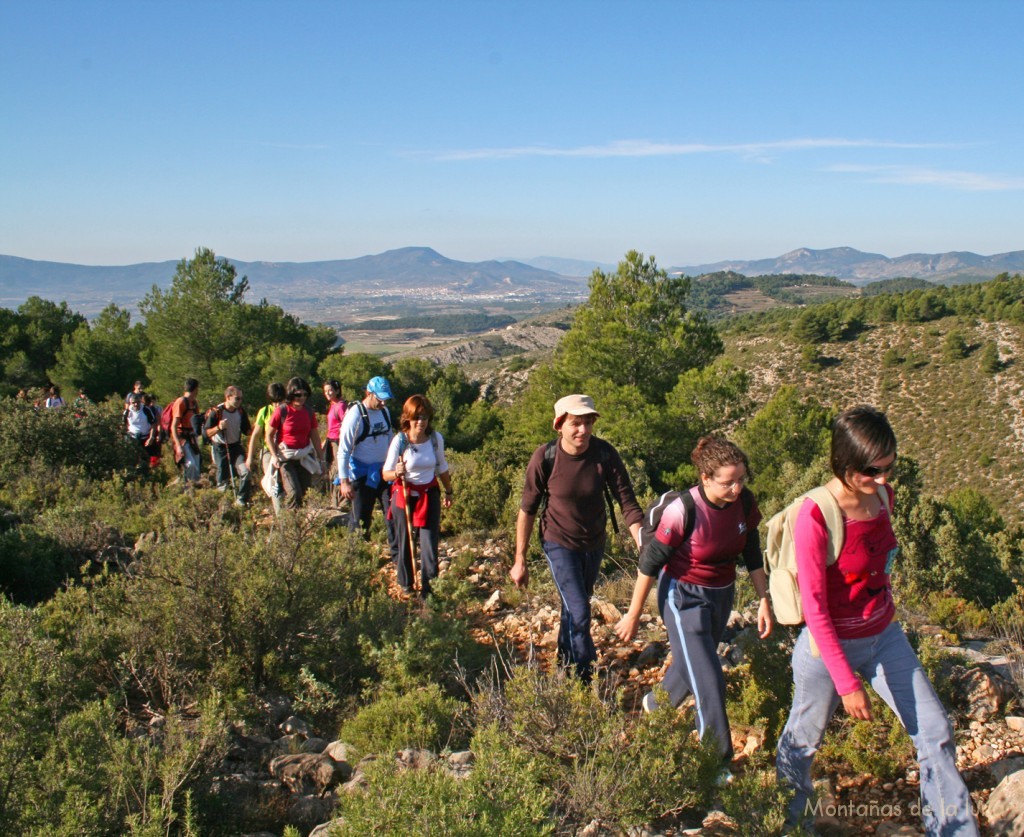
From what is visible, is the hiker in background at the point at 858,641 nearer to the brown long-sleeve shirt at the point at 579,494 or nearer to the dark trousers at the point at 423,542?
the brown long-sleeve shirt at the point at 579,494

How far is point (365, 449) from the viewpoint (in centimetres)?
518

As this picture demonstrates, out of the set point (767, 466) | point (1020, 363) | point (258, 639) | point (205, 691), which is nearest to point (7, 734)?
point (205, 691)

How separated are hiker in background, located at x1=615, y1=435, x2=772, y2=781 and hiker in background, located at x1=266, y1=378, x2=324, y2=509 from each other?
12.4 ft

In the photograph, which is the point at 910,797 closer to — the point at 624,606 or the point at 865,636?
the point at 865,636

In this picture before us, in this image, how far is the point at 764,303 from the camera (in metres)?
140

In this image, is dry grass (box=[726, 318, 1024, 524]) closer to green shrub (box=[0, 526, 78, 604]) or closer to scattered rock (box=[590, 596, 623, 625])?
scattered rock (box=[590, 596, 623, 625])

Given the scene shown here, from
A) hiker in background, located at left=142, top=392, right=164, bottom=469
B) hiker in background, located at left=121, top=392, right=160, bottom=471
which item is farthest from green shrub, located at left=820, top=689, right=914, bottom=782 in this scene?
hiker in background, located at left=121, top=392, right=160, bottom=471

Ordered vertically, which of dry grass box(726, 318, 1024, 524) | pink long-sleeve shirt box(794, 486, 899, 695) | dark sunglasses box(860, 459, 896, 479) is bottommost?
dry grass box(726, 318, 1024, 524)

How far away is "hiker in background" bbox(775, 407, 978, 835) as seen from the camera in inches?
87.7

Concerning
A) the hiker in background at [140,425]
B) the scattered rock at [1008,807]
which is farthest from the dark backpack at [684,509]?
the hiker in background at [140,425]

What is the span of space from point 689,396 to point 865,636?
744 inches

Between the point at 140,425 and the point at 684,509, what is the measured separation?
24.9 feet

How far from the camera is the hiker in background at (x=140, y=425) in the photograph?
328 inches

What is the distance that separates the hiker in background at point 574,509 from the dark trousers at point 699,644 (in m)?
0.51
